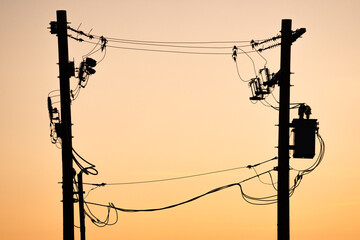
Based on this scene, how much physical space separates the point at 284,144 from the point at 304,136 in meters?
0.79

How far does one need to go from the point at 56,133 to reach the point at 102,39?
4.06 m

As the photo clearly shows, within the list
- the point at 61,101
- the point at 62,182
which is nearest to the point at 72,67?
the point at 61,101

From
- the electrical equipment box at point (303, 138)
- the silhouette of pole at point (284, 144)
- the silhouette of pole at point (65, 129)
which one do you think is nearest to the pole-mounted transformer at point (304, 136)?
the electrical equipment box at point (303, 138)

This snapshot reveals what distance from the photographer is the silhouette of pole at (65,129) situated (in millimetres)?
29328

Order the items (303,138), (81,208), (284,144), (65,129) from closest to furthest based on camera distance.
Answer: (284,144)
(303,138)
(65,129)
(81,208)

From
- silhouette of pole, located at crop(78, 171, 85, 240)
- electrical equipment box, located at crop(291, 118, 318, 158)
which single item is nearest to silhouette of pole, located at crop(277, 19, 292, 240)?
electrical equipment box, located at crop(291, 118, 318, 158)

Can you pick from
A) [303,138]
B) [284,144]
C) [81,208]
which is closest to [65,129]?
[81,208]

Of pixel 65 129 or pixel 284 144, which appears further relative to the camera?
pixel 65 129

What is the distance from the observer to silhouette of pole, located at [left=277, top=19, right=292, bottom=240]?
89.7ft

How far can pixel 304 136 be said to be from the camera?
27.9 meters

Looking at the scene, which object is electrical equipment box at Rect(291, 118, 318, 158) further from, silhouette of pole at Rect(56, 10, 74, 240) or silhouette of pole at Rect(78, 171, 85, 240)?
silhouette of pole at Rect(78, 171, 85, 240)

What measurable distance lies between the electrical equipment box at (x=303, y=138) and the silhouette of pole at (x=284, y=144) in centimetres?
41

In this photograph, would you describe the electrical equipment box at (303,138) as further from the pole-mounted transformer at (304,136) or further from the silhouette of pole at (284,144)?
the silhouette of pole at (284,144)

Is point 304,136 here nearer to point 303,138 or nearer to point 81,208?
point 303,138
